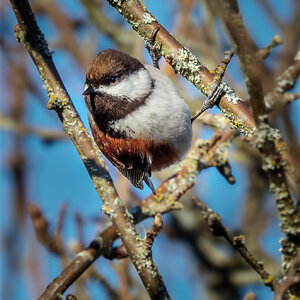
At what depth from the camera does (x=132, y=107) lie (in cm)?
246

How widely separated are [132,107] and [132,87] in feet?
0.37

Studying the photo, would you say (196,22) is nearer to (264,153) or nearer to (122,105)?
(122,105)

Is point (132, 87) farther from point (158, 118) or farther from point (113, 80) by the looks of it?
point (158, 118)

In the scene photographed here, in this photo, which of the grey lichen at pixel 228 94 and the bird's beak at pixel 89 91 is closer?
the grey lichen at pixel 228 94

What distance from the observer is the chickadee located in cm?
238

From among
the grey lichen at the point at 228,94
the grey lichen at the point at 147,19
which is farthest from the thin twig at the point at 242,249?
the grey lichen at the point at 147,19

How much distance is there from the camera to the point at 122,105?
2457mm

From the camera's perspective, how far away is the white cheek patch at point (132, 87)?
2.41m

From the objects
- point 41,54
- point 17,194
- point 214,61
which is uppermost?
point 17,194

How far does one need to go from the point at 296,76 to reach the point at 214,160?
2.00 feet

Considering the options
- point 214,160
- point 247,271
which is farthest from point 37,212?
point 247,271

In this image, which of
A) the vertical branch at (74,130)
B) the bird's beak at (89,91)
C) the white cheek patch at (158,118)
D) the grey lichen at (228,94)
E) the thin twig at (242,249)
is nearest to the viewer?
the thin twig at (242,249)

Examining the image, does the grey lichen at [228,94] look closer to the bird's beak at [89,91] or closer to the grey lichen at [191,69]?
the grey lichen at [191,69]

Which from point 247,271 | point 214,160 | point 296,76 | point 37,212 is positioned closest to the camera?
point 37,212
